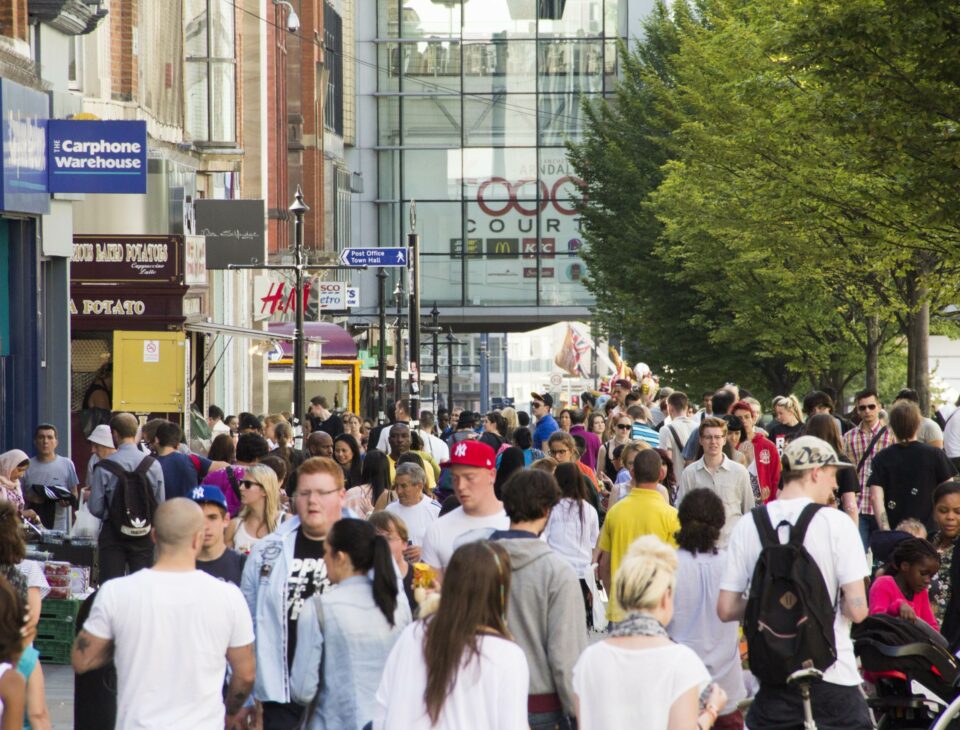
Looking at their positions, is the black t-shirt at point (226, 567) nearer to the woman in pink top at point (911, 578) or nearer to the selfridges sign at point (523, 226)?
the woman in pink top at point (911, 578)

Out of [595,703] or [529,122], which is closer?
[595,703]

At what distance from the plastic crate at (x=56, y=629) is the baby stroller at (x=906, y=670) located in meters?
6.46

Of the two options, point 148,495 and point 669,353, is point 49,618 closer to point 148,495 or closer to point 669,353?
point 148,495

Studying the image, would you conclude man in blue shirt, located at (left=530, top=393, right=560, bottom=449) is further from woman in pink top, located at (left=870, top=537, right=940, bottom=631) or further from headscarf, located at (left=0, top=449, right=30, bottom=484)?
woman in pink top, located at (left=870, top=537, right=940, bottom=631)

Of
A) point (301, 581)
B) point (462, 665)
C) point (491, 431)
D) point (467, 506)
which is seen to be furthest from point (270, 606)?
point (491, 431)

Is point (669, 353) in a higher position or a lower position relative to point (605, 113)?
lower

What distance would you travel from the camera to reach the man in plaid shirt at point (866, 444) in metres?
14.6

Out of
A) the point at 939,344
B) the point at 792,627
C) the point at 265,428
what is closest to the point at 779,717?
the point at 792,627

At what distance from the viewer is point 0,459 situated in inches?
579

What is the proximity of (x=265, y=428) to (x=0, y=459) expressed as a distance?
5270 millimetres

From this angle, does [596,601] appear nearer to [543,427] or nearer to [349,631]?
[349,631]

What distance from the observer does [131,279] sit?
2819 cm

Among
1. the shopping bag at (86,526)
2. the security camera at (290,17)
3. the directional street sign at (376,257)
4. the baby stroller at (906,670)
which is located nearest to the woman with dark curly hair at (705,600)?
the baby stroller at (906,670)

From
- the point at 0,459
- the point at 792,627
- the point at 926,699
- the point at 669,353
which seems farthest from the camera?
the point at 669,353
